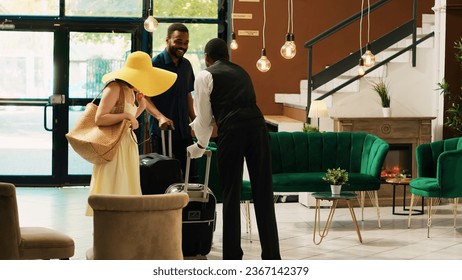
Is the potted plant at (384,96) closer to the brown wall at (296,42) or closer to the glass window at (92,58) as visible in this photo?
the brown wall at (296,42)

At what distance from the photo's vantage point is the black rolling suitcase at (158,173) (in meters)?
6.92

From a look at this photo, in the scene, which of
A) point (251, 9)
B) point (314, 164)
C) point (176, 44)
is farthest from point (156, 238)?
point (251, 9)

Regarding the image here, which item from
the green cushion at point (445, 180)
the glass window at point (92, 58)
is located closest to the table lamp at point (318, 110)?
the green cushion at point (445, 180)

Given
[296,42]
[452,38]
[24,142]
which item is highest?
[296,42]

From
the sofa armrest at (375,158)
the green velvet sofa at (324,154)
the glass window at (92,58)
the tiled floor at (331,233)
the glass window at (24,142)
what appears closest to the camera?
the tiled floor at (331,233)

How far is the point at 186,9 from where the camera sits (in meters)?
13.1

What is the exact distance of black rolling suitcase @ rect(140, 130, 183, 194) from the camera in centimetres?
692

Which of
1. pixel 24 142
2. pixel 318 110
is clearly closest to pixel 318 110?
pixel 318 110

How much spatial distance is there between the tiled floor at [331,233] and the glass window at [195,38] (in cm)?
281

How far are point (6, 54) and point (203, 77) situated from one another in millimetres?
6913

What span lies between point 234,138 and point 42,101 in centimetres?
679

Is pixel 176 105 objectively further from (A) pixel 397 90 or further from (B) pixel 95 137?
(A) pixel 397 90

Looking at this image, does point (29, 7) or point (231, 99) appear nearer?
point (231, 99)

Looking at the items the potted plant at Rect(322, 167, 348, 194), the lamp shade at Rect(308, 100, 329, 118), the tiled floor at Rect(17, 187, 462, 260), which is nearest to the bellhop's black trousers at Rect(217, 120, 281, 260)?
the tiled floor at Rect(17, 187, 462, 260)
